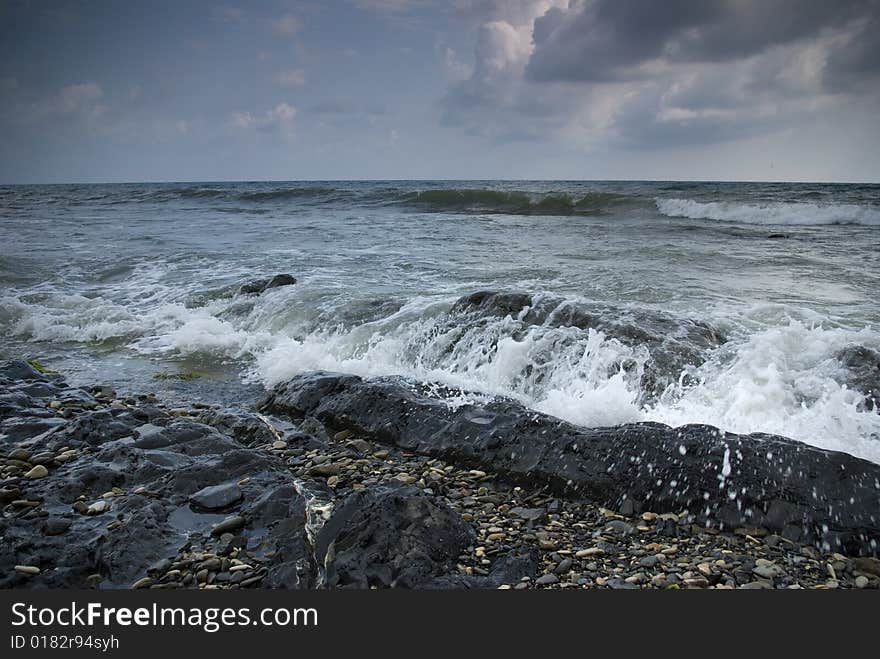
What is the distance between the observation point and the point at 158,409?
5.26 metres

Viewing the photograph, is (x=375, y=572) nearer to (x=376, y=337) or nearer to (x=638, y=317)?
(x=376, y=337)

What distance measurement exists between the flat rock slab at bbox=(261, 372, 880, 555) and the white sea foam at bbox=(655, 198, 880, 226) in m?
22.1

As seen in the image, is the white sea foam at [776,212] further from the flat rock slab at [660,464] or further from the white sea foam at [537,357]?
the flat rock slab at [660,464]

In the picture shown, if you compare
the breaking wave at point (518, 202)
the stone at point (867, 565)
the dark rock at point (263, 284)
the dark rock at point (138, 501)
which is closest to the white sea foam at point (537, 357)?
the dark rock at point (263, 284)

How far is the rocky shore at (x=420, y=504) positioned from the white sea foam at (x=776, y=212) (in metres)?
22.4

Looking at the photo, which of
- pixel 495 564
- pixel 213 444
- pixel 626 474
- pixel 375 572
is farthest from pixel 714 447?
pixel 213 444

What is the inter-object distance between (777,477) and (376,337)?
514 cm

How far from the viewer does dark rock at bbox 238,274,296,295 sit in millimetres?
10406

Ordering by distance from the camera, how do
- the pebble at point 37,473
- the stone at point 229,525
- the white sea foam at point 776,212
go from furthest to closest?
the white sea foam at point 776,212 → the pebble at point 37,473 → the stone at point 229,525

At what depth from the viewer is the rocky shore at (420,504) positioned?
3014 millimetres

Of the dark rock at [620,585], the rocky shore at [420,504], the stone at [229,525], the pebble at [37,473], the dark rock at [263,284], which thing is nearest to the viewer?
the dark rock at [620,585]

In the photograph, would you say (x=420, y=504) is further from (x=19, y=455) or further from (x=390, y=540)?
(x=19, y=455)

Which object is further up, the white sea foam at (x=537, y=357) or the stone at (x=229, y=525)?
the white sea foam at (x=537, y=357)

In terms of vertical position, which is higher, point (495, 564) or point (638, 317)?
point (638, 317)
